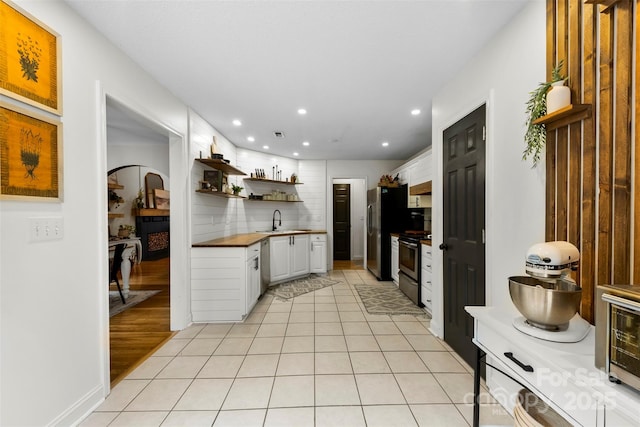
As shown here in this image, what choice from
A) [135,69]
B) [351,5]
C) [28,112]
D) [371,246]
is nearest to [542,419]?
[351,5]

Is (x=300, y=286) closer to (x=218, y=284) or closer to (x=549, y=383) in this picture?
(x=218, y=284)

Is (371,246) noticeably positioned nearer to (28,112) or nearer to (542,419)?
(542,419)

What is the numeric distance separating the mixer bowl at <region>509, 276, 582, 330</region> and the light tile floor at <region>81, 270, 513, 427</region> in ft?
3.21

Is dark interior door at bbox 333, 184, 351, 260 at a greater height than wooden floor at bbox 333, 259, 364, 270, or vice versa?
dark interior door at bbox 333, 184, 351, 260

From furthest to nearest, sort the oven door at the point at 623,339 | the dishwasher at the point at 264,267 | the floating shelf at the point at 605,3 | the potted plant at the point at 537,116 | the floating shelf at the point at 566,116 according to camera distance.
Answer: the dishwasher at the point at 264,267, the potted plant at the point at 537,116, the floating shelf at the point at 566,116, the floating shelf at the point at 605,3, the oven door at the point at 623,339

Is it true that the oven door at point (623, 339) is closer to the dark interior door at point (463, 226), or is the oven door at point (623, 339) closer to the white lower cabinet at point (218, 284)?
the dark interior door at point (463, 226)

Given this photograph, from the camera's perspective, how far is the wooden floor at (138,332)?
2.27 m

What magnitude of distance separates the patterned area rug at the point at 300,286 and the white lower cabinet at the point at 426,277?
171cm

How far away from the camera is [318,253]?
5.31 metres

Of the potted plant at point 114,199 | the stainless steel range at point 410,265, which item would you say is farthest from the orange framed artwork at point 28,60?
the potted plant at point 114,199

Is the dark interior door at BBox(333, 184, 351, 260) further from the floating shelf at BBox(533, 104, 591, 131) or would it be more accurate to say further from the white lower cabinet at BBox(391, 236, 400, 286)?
the floating shelf at BBox(533, 104, 591, 131)

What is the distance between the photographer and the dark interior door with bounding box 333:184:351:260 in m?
7.04

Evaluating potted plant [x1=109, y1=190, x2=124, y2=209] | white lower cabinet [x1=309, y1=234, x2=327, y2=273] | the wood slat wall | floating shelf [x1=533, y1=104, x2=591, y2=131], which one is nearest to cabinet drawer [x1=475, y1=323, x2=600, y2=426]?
the wood slat wall

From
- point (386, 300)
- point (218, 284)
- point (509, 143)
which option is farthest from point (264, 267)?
point (509, 143)
